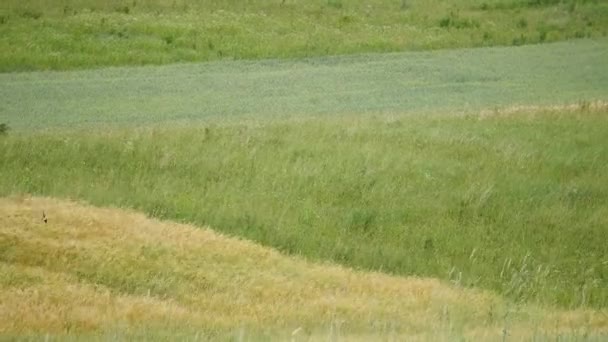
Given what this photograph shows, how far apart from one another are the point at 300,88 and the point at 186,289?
14.2 meters

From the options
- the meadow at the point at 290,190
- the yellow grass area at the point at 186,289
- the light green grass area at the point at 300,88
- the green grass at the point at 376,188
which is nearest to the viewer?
the yellow grass area at the point at 186,289

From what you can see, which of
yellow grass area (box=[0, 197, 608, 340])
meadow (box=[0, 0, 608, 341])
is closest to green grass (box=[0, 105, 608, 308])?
meadow (box=[0, 0, 608, 341])

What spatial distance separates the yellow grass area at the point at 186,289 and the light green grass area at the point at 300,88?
7201 mm

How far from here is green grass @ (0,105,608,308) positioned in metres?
15.4

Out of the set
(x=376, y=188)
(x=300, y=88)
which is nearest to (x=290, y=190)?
(x=376, y=188)

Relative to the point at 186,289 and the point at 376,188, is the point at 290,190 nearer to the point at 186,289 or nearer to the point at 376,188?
the point at 376,188

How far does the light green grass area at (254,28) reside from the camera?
29969mm

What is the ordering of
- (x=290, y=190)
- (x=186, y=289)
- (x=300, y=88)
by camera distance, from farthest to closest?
(x=300, y=88) < (x=290, y=190) < (x=186, y=289)

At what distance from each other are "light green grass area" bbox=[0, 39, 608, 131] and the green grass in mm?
2390

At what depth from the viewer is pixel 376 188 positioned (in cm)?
1770

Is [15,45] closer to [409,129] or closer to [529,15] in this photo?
[409,129]

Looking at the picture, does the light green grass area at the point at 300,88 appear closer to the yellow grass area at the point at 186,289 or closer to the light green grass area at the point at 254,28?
the light green grass area at the point at 254,28

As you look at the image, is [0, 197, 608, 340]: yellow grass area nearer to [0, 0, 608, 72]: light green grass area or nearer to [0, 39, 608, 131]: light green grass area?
[0, 39, 608, 131]: light green grass area

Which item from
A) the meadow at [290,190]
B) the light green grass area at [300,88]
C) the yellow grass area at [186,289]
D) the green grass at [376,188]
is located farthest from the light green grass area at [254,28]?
the yellow grass area at [186,289]
